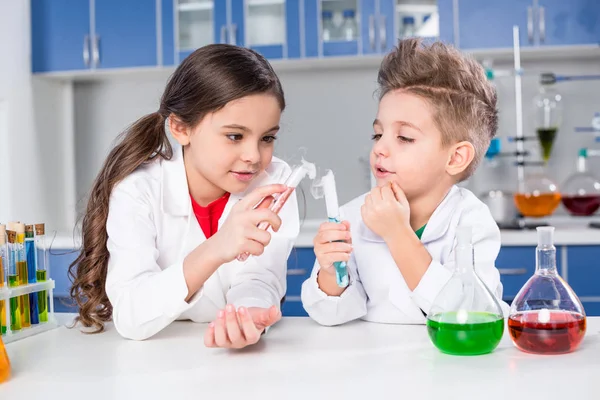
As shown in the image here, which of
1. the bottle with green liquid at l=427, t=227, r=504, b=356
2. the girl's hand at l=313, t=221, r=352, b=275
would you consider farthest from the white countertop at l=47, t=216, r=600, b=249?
the bottle with green liquid at l=427, t=227, r=504, b=356

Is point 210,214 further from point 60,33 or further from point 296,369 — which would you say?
point 60,33

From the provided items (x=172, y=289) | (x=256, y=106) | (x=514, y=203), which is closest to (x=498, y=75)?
(x=514, y=203)

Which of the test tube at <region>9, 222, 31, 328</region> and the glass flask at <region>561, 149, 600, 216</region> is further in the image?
the glass flask at <region>561, 149, 600, 216</region>

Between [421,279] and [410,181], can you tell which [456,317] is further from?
[410,181]

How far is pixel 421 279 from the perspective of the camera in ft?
3.84

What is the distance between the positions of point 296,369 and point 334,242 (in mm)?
233

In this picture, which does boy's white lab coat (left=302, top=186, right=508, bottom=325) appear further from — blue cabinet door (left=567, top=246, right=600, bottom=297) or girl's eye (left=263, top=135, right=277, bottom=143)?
blue cabinet door (left=567, top=246, right=600, bottom=297)

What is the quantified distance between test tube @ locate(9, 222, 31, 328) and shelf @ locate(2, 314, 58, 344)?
0.01 m

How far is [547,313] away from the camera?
35.3 inches

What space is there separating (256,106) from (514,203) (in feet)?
6.61

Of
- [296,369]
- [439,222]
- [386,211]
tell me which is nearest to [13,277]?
[296,369]

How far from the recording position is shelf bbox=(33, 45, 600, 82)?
3.03 m

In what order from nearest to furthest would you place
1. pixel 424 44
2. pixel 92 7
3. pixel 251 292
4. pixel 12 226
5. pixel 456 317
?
pixel 456 317
pixel 12 226
pixel 251 292
pixel 424 44
pixel 92 7

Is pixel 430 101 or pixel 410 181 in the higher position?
pixel 430 101
